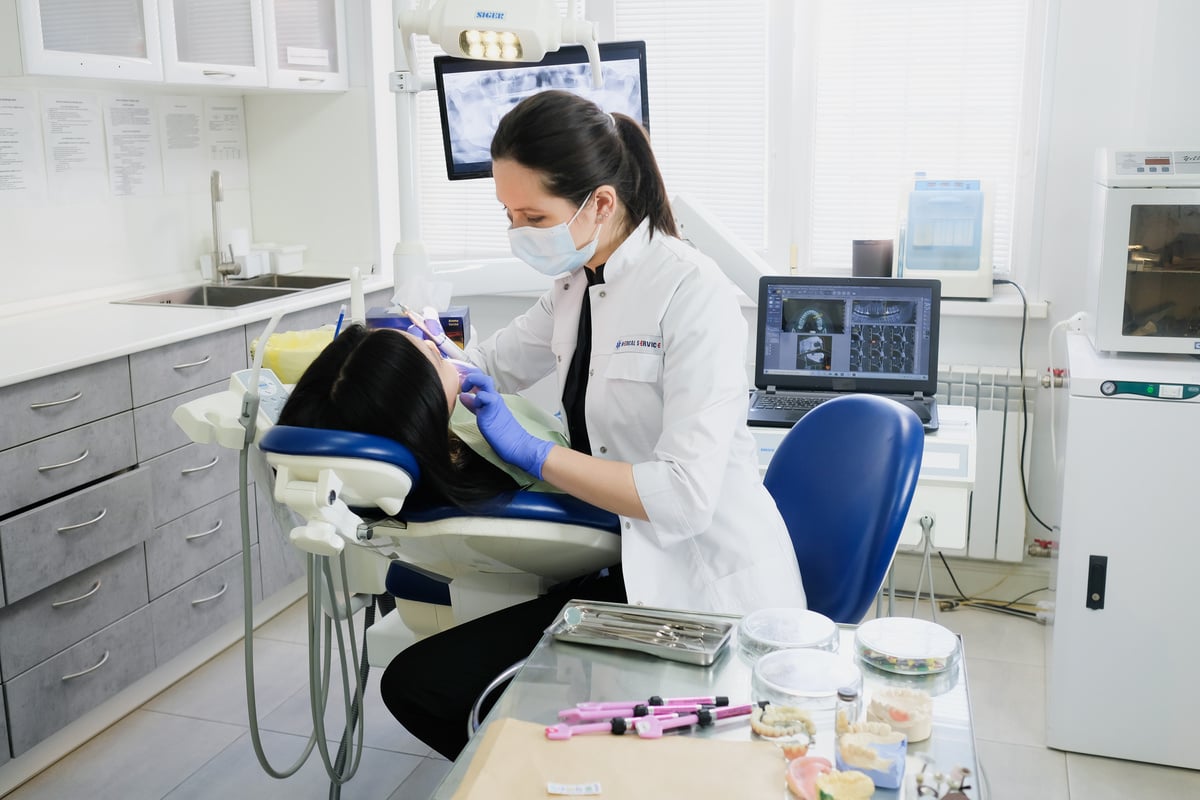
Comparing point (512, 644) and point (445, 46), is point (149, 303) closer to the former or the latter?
point (445, 46)

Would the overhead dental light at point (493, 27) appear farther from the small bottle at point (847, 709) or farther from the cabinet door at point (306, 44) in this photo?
the cabinet door at point (306, 44)

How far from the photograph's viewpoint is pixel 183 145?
3.45 meters

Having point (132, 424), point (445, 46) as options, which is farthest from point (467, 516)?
point (132, 424)

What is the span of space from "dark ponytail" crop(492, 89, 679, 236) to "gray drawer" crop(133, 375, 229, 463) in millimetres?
1166

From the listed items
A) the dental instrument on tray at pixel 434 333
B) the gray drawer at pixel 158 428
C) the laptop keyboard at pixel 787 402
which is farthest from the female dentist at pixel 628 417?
the gray drawer at pixel 158 428

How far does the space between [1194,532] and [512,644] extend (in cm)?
147

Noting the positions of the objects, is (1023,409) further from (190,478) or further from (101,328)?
(101,328)

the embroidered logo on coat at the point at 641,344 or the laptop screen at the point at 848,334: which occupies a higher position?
the embroidered logo on coat at the point at 641,344

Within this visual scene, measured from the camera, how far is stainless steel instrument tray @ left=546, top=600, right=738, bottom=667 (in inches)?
47.6

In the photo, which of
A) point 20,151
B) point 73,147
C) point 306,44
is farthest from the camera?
point 306,44

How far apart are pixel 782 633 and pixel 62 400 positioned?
1685mm

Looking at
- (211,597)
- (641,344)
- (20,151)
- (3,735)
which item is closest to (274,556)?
(211,597)

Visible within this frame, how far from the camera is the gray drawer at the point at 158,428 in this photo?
2500 mm

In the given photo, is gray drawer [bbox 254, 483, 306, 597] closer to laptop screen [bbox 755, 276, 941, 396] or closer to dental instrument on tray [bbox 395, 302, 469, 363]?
dental instrument on tray [bbox 395, 302, 469, 363]
